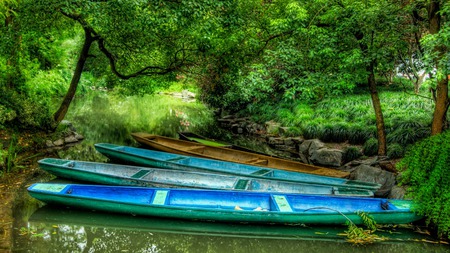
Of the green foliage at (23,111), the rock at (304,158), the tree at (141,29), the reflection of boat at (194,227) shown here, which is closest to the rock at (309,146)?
the rock at (304,158)

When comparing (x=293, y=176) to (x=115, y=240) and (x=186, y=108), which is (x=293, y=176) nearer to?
(x=115, y=240)

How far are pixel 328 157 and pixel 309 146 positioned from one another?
1.53 meters

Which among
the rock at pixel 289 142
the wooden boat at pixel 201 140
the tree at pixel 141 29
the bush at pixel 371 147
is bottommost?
the wooden boat at pixel 201 140

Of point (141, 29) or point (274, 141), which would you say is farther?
point (274, 141)

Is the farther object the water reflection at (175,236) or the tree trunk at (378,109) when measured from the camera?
the tree trunk at (378,109)

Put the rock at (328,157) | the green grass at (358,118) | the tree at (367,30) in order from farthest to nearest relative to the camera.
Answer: the rock at (328,157), the green grass at (358,118), the tree at (367,30)

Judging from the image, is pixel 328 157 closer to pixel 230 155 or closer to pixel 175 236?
pixel 230 155

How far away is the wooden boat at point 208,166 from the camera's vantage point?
867 centimetres

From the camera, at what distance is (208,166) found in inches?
404

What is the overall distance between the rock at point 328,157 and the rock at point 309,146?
46 centimetres

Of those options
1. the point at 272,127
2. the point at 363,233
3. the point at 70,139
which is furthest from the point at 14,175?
the point at 272,127

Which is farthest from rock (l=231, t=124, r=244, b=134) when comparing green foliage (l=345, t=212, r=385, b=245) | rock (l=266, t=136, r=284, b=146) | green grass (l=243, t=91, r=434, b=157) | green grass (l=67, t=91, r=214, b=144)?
green foliage (l=345, t=212, r=385, b=245)

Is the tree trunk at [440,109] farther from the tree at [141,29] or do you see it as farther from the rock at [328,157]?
the tree at [141,29]

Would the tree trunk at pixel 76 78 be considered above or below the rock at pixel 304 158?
above
